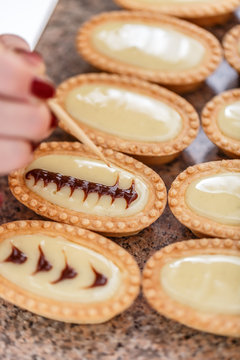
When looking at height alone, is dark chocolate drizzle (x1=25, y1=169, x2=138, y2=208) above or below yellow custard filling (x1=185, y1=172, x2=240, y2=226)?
below

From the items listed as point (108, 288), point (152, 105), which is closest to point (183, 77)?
point (152, 105)

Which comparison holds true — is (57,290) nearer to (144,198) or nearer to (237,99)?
(144,198)

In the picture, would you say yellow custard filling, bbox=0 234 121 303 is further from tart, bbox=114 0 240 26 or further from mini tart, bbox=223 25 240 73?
tart, bbox=114 0 240 26

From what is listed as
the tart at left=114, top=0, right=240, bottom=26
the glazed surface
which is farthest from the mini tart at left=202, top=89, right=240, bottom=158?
the tart at left=114, top=0, right=240, bottom=26

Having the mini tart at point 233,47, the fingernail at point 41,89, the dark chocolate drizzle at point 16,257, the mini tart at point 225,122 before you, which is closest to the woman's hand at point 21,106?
the fingernail at point 41,89

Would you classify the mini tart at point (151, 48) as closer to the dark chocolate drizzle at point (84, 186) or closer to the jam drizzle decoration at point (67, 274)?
the dark chocolate drizzle at point (84, 186)

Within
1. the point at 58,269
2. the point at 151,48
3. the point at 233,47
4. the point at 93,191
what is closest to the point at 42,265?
the point at 58,269


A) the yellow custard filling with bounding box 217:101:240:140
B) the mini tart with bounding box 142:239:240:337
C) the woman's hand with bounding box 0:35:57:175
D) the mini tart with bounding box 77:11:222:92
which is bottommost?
the mini tart with bounding box 142:239:240:337
